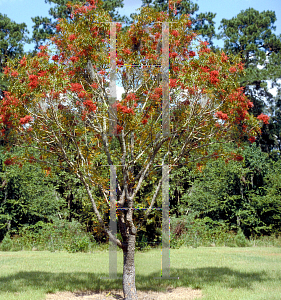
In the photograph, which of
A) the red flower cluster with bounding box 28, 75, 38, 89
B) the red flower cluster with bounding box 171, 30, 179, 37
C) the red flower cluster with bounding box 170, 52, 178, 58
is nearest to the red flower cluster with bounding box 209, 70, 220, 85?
the red flower cluster with bounding box 170, 52, 178, 58

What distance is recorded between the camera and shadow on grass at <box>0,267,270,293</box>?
23.0 ft

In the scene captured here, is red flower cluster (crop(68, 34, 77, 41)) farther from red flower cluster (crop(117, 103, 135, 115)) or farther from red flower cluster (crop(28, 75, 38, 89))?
red flower cluster (crop(117, 103, 135, 115))

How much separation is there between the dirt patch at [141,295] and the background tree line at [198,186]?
6.21 metres

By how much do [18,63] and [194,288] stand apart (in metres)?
5.84

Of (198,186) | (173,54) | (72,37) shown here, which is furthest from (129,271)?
(198,186)

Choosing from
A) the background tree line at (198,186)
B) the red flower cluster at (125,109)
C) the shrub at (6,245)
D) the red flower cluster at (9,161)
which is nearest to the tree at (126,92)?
the red flower cluster at (125,109)

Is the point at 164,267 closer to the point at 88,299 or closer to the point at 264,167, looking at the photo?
the point at 88,299

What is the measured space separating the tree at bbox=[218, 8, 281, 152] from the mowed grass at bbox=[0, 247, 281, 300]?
27.2ft

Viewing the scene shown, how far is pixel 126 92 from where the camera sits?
6.78 m

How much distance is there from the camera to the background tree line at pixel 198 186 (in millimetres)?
14616

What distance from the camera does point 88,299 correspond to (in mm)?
6293

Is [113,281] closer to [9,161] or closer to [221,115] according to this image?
[9,161]

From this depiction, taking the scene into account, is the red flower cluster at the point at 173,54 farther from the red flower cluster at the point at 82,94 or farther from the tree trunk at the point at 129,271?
the tree trunk at the point at 129,271

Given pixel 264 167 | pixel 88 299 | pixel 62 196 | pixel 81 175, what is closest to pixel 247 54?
pixel 264 167
